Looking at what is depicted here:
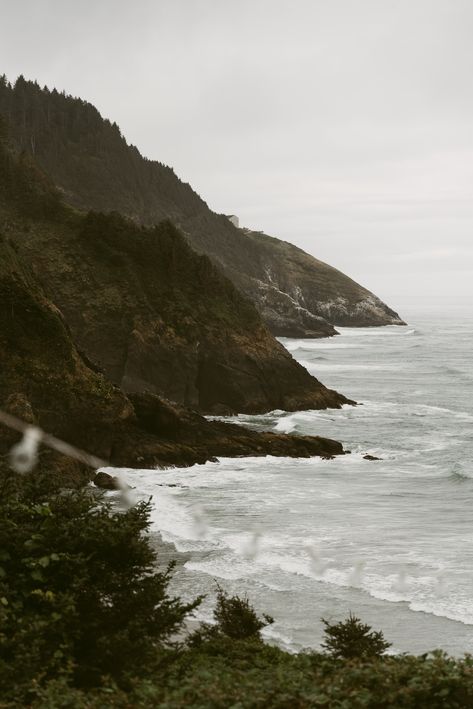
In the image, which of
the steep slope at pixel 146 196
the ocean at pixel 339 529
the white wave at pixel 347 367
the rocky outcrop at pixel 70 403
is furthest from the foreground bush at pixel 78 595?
the steep slope at pixel 146 196

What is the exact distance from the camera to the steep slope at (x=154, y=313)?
4522cm

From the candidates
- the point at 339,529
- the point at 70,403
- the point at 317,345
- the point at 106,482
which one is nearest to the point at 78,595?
the point at 339,529

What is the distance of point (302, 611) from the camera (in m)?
16.6

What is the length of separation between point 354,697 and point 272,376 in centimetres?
4039

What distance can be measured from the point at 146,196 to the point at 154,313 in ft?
219

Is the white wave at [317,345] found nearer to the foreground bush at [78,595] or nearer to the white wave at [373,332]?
the white wave at [373,332]

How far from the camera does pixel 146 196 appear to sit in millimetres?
108938

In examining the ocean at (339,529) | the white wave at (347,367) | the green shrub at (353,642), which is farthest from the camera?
the white wave at (347,367)

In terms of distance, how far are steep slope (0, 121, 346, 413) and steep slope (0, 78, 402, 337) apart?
1659 inches

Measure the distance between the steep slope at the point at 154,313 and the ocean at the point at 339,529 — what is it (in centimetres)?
315

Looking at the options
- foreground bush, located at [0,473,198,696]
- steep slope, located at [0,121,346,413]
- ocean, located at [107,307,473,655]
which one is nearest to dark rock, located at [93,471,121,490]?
ocean, located at [107,307,473,655]

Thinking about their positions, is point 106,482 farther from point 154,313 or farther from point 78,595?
point 154,313

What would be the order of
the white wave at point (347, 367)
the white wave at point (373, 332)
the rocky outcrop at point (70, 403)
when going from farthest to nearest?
the white wave at point (373, 332)
the white wave at point (347, 367)
the rocky outcrop at point (70, 403)

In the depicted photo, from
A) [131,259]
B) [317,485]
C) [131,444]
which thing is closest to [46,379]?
[131,444]
